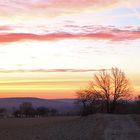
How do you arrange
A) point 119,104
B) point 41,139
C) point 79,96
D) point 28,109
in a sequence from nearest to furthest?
1. point 41,139
2. point 119,104
3. point 79,96
4. point 28,109

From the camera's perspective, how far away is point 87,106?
11062 centimetres

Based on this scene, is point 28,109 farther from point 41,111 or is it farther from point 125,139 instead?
point 125,139

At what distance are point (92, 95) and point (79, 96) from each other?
1214 cm

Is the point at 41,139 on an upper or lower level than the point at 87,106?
lower

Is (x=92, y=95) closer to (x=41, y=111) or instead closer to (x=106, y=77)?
(x=106, y=77)

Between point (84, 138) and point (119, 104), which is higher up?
point (119, 104)

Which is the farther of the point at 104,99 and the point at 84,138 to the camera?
the point at 104,99

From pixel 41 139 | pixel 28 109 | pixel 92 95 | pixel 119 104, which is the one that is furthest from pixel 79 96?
pixel 41 139

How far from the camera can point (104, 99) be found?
107 metres

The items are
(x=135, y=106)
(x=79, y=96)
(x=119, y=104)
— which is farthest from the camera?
(x=79, y=96)

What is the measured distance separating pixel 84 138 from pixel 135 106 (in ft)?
272

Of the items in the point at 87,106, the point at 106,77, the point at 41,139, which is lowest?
the point at 41,139

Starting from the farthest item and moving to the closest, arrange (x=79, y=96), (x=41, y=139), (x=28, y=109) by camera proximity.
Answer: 1. (x=28, y=109)
2. (x=79, y=96)
3. (x=41, y=139)

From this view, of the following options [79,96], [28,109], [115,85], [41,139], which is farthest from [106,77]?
[41,139]
